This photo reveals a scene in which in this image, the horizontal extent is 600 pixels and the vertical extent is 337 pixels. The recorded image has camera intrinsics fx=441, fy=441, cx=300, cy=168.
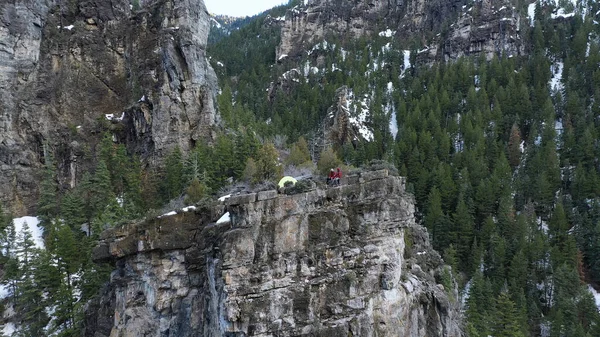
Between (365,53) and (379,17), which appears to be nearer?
(365,53)

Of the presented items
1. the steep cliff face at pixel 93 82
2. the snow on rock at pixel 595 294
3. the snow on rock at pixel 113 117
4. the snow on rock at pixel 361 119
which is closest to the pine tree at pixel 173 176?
the steep cliff face at pixel 93 82

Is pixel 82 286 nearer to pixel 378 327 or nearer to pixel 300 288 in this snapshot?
pixel 300 288

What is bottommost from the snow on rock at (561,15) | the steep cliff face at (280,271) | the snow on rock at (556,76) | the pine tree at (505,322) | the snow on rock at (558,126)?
the pine tree at (505,322)

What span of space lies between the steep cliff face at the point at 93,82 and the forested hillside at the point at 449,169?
290 centimetres

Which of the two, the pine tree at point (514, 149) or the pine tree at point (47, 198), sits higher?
the pine tree at point (514, 149)

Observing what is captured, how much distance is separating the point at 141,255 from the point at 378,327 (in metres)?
14.7

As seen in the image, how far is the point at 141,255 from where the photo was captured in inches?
1062

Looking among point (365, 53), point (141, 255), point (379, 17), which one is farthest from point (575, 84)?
point (141, 255)

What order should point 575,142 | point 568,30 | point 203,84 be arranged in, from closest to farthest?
point 203,84
point 575,142
point 568,30

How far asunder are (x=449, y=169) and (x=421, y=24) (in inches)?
3268

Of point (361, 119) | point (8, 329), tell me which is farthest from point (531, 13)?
point (8, 329)

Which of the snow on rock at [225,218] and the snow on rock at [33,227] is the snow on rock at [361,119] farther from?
the snow on rock at [225,218]

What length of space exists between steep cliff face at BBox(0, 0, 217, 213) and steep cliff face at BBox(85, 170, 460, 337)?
25466 mm

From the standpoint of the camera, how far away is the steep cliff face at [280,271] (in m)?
22.8
